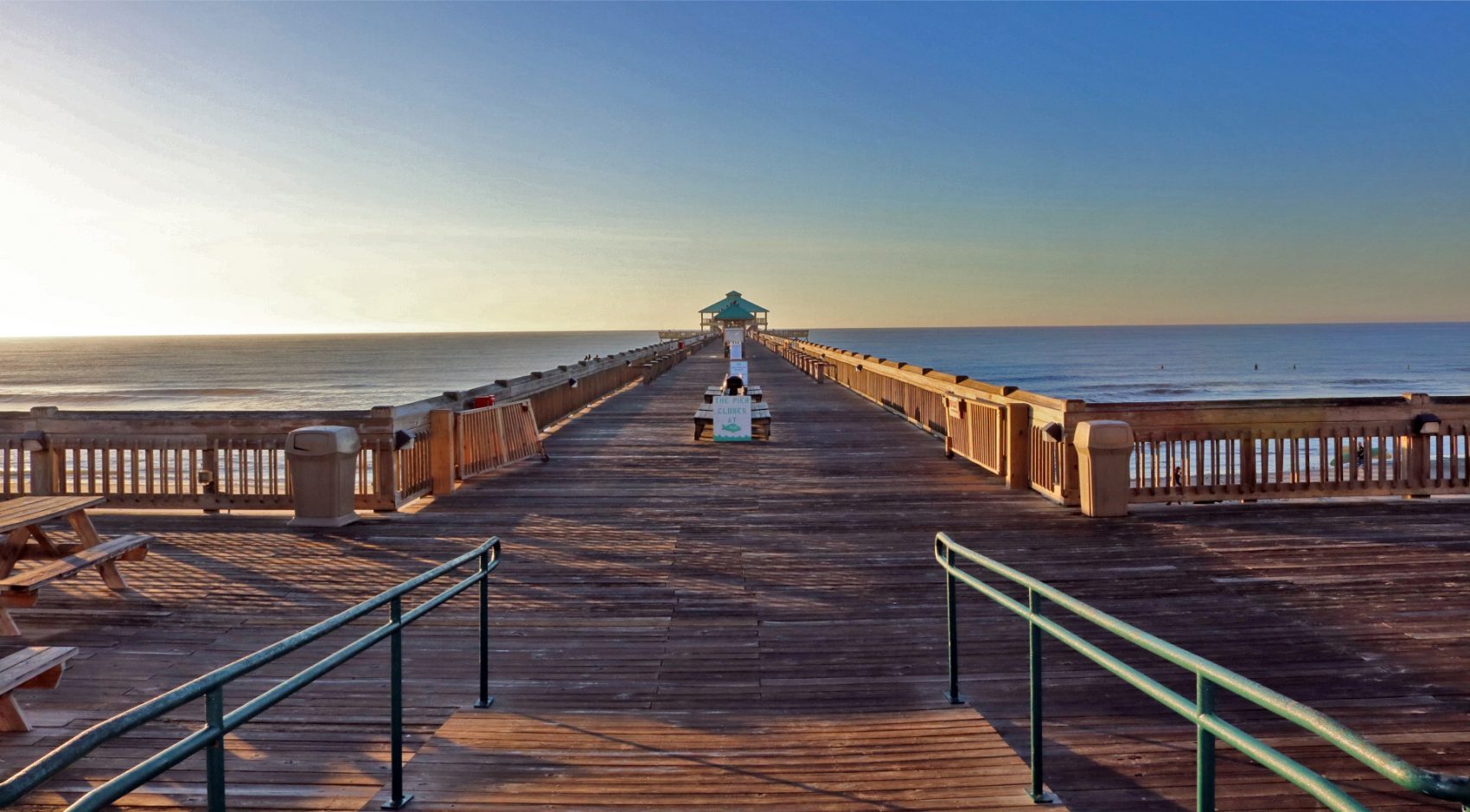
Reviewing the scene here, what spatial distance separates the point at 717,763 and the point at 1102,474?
5.93m

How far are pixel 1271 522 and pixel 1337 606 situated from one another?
8.71 feet

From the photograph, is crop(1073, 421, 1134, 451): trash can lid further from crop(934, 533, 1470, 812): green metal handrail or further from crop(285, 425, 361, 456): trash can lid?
crop(285, 425, 361, 456): trash can lid

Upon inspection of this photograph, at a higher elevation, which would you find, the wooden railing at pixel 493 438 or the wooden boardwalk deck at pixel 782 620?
the wooden railing at pixel 493 438

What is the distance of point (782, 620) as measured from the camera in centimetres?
557

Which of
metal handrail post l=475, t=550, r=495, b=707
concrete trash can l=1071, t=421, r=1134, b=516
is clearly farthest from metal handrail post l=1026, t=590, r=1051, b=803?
concrete trash can l=1071, t=421, r=1134, b=516

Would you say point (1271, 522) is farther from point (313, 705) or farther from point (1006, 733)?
point (313, 705)

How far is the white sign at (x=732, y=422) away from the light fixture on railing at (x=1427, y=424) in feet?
27.4

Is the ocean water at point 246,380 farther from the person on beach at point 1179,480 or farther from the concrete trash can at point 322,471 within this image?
the person on beach at point 1179,480

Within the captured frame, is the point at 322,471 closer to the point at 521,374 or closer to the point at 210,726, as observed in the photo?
the point at 210,726

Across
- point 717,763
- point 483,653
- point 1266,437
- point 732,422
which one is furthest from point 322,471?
point 1266,437

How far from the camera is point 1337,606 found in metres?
5.71

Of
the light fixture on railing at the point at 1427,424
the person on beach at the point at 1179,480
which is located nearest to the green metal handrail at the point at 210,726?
the person on beach at the point at 1179,480

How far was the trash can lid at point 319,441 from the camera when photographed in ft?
26.5

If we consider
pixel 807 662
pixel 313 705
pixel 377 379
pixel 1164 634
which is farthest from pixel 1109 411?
pixel 377 379
